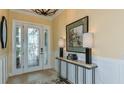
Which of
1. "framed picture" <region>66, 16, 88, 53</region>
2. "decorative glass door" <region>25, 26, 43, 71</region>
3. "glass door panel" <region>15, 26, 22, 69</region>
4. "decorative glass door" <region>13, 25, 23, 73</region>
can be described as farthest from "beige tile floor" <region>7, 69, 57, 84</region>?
"framed picture" <region>66, 16, 88, 53</region>

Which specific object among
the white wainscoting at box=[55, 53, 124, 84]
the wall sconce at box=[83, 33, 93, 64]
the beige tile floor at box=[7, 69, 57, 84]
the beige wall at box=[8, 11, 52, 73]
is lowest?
the beige tile floor at box=[7, 69, 57, 84]

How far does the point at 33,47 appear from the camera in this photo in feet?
18.8

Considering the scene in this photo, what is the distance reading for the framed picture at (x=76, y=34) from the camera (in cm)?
334

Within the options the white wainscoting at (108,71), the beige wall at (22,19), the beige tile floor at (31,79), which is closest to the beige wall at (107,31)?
the white wainscoting at (108,71)

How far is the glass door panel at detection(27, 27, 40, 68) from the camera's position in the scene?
5590 mm

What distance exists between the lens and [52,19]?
6.20 m

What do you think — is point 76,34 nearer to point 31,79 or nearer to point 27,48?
point 31,79

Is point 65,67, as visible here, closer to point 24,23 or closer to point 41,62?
point 41,62

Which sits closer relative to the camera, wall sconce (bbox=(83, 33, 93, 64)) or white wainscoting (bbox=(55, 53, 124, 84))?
white wainscoting (bbox=(55, 53, 124, 84))

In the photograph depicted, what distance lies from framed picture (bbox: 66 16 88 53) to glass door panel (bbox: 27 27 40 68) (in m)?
2.00

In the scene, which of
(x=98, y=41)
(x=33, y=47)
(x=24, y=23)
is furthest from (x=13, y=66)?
(x=98, y=41)

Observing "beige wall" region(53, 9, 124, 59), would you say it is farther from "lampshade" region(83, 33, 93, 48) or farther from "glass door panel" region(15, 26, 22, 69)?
"glass door panel" region(15, 26, 22, 69)

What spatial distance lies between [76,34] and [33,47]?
8.71 ft
